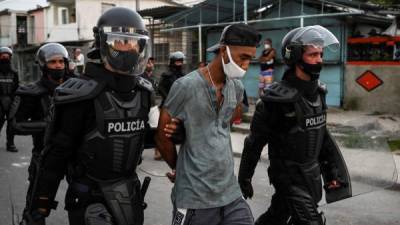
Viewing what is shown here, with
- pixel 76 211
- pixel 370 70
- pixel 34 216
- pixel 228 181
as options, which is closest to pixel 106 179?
pixel 76 211

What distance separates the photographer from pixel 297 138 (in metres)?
3.52

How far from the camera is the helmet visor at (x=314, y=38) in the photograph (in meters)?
3.63

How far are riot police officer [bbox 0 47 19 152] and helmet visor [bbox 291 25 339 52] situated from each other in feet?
22.5

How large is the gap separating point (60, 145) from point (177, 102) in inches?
25.8

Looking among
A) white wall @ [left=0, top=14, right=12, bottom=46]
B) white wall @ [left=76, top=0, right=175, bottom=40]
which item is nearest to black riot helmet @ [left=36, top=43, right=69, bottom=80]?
white wall @ [left=76, top=0, right=175, bottom=40]

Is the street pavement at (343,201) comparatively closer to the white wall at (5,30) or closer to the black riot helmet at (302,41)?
the black riot helmet at (302,41)

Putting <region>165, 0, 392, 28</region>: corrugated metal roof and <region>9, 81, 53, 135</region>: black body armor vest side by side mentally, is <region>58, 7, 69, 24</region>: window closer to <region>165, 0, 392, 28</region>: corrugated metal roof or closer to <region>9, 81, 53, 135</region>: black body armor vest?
<region>165, 0, 392, 28</region>: corrugated metal roof

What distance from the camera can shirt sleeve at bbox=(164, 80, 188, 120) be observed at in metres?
2.85

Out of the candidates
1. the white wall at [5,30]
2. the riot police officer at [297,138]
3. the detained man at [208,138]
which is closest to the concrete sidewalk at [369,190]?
the riot police officer at [297,138]

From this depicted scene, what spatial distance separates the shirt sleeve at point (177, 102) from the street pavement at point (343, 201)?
4.49 feet

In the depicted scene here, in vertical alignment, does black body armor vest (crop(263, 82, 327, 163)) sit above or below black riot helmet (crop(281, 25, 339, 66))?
below

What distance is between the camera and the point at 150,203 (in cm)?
593

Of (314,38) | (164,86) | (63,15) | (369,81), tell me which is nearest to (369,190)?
(314,38)

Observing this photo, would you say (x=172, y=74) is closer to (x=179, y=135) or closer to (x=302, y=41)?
(x=302, y=41)
